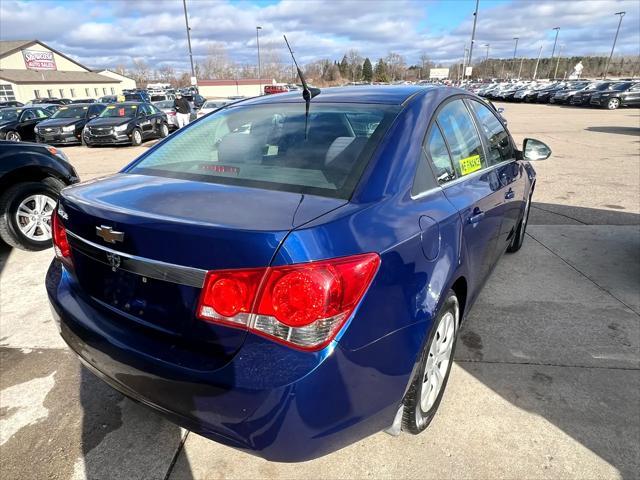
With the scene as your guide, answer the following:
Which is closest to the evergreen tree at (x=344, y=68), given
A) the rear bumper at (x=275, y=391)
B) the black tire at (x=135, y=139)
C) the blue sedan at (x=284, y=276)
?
the black tire at (x=135, y=139)

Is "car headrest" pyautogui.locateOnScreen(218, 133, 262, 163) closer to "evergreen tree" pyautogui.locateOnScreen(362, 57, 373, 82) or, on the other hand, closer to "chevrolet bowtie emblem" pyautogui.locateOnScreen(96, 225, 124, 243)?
"chevrolet bowtie emblem" pyautogui.locateOnScreen(96, 225, 124, 243)

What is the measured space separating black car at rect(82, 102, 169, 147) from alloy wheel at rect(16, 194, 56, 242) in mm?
10648

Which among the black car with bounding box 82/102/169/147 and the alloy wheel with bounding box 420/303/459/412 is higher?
the alloy wheel with bounding box 420/303/459/412

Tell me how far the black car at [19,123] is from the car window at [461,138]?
17.6 meters

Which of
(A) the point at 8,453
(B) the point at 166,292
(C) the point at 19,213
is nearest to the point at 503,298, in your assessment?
(B) the point at 166,292

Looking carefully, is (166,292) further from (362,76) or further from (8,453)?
(362,76)

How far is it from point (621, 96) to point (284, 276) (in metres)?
34.7

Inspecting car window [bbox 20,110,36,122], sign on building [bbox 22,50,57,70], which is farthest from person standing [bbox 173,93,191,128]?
sign on building [bbox 22,50,57,70]

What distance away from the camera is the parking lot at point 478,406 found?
207 cm

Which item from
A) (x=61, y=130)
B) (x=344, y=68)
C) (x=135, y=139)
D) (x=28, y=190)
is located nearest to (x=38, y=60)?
(x=344, y=68)

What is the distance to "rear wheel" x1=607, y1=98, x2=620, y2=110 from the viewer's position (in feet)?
93.5

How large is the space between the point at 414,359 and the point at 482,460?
2.44 ft

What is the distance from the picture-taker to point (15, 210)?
4781mm

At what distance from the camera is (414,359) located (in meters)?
1.81
